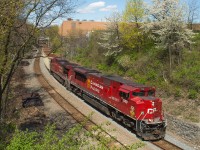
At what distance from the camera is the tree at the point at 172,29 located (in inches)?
1105

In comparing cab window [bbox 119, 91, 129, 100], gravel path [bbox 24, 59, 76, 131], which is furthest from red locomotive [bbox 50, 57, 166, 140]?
gravel path [bbox 24, 59, 76, 131]

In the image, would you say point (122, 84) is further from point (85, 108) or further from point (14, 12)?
point (14, 12)

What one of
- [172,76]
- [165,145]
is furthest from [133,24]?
[165,145]

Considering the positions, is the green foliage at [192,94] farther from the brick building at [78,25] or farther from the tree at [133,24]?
the brick building at [78,25]

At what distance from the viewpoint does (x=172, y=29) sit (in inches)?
1109

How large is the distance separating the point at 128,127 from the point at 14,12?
39.7 feet

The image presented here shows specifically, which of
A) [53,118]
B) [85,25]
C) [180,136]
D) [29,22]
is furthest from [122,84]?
[85,25]

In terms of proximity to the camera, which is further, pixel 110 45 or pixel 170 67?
pixel 110 45

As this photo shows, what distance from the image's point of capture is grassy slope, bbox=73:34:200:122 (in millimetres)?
22252

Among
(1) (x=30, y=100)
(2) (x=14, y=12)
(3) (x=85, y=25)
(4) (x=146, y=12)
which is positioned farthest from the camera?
(3) (x=85, y=25)

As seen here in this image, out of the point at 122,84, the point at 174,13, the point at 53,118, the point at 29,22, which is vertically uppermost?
the point at 174,13

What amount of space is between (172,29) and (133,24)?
10924 millimetres

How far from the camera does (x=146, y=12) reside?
34688 millimetres

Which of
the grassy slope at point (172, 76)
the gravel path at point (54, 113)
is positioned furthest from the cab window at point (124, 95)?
the grassy slope at point (172, 76)
